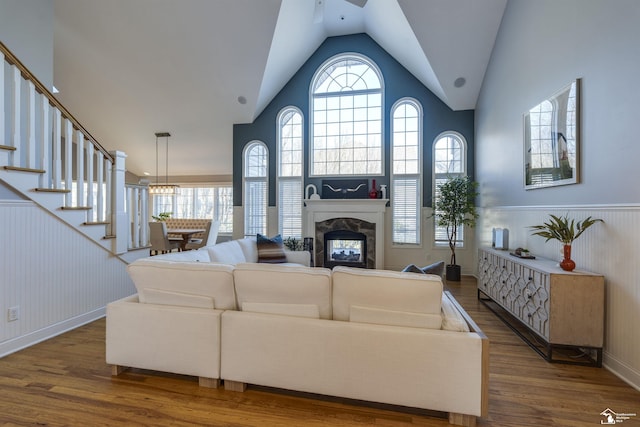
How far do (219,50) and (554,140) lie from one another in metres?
5.15

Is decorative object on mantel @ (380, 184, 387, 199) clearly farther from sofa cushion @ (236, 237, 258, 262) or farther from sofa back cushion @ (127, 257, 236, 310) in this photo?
sofa back cushion @ (127, 257, 236, 310)

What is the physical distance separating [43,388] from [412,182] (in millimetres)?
5824

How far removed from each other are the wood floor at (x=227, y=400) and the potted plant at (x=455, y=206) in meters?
3.10

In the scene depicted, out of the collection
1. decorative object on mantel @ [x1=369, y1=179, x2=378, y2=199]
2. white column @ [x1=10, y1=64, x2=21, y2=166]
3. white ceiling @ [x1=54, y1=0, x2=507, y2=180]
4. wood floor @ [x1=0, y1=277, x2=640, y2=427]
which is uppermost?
white ceiling @ [x1=54, y1=0, x2=507, y2=180]

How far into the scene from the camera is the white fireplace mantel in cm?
604

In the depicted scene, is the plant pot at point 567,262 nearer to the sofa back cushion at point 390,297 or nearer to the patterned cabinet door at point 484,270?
the patterned cabinet door at point 484,270

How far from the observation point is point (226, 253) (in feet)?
12.2

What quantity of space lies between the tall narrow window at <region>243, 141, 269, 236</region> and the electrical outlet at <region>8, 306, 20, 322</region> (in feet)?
14.2

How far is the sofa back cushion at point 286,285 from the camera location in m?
1.90

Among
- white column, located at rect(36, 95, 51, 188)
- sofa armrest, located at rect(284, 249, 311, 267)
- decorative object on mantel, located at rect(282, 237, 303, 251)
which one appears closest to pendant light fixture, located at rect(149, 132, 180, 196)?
decorative object on mantel, located at rect(282, 237, 303, 251)

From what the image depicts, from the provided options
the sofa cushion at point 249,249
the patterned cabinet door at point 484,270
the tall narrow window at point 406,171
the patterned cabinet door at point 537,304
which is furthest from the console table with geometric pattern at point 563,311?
the sofa cushion at point 249,249

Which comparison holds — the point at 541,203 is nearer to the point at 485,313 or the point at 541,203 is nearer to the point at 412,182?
the point at 485,313

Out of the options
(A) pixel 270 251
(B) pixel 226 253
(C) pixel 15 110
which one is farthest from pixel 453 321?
(C) pixel 15 110

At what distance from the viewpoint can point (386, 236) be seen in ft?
20.1
